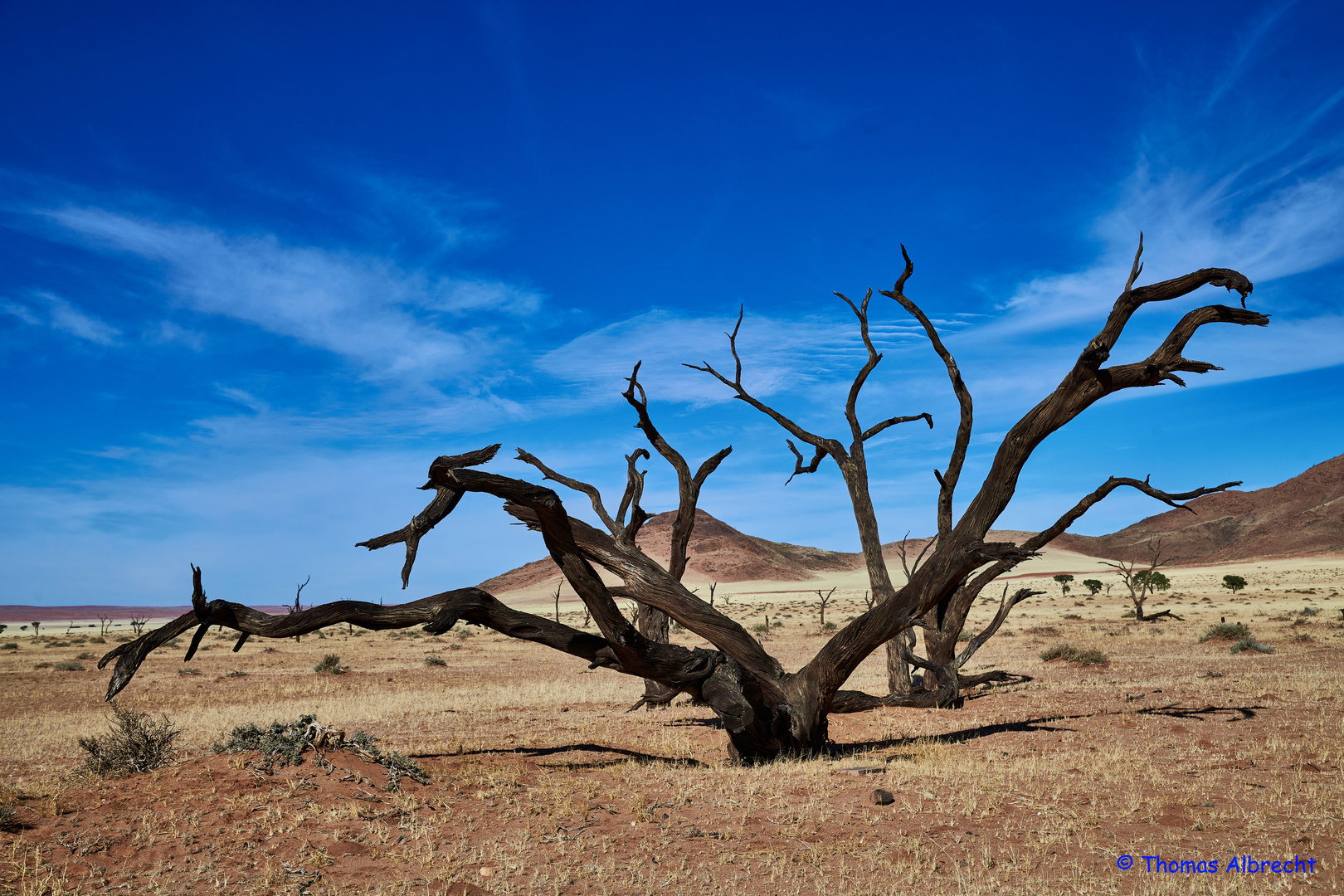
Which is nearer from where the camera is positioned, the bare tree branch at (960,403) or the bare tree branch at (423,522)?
the bare tree branch at (423,522)

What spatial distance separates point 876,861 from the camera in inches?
249

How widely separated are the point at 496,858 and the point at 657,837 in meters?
1.36

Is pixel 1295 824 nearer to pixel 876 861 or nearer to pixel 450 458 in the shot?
pixel 876 861

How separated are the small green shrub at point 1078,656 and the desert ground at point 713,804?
16.7ft

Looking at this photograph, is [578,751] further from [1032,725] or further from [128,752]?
[1032,725]

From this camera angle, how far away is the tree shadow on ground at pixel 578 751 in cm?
1030

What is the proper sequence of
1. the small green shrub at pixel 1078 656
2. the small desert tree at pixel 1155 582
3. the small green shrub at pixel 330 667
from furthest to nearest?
the small desert tree at pixel 1155 582 → the small green shrub at pixel 330 667 → the small green shrub at pixel 1078 656

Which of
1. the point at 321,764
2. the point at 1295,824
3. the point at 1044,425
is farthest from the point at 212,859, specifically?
the point at 1044,425

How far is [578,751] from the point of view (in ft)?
37.1

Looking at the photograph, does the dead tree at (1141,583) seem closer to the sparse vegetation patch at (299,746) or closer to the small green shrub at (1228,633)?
the small green shrub at (1228,633)

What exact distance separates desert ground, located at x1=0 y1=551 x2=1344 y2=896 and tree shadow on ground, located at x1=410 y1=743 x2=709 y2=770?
0.08 metres

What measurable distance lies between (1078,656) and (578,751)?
53.7 ft

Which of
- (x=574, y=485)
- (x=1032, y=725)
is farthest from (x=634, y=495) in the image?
(x=1032, y=725)

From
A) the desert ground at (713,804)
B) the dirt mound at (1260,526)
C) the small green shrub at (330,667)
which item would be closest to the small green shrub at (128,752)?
the desert ground at (713,804)
